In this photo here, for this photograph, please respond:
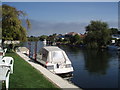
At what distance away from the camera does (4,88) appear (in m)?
8.13

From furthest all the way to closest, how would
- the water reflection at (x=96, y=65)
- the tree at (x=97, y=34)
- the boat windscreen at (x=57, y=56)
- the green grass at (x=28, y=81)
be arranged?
the tree at (x=97, y=34)
the water reflection at (x=96, y=65)
the boat windscreen at (x=57, y=56)
the green grass at (x=28, y=81)

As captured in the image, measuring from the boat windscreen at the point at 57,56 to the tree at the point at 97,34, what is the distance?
54458 mm

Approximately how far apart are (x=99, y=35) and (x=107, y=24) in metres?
4.69

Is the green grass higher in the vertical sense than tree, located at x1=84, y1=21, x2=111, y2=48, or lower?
lower

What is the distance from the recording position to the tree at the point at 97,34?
7253cm

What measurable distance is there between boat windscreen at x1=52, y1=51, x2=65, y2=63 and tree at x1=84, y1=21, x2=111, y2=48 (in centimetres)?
5446

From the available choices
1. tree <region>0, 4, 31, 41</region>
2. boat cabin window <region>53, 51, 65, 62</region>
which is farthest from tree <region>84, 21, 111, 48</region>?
boat cabin window <region>53, 51, 65, 62</region>

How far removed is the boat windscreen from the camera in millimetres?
18542

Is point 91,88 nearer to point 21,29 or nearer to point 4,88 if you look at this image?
point 4,88

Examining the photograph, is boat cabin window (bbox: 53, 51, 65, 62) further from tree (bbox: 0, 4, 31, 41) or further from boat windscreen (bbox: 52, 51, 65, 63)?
tree (bbox: 0, 4, 31, 41)

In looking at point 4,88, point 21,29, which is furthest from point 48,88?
point 21,29

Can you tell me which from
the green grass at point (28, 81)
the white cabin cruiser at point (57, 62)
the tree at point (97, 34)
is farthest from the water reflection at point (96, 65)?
the tree at point (97, 34)

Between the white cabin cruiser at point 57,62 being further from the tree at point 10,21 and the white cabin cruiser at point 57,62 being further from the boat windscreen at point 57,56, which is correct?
the tree at point 10,21

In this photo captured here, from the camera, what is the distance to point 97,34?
2857 inches
